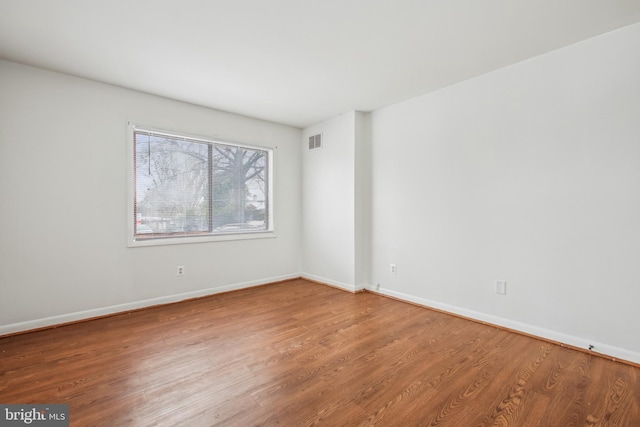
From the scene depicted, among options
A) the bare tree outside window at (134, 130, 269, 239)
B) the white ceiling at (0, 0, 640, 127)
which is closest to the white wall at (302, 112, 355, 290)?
the bare tree outside window at (134, 130, 269, 239)

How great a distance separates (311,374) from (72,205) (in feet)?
9.77

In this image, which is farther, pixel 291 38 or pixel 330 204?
pixel 330 204

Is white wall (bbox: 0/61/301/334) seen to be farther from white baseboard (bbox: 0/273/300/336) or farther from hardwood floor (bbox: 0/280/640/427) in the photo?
hardwood floor (bbox: 0/280/640/427)

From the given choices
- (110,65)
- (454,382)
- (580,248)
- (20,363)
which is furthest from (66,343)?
(580,248)

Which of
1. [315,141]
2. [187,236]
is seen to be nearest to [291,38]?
[315,141]

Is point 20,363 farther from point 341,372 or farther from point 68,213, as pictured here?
point 341,372

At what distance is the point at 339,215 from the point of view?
4371 mm

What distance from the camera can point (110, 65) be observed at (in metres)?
2.83

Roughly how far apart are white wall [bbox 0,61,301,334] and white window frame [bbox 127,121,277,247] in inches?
2.3

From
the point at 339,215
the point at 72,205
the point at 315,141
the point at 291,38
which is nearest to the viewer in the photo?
the point at 291,38

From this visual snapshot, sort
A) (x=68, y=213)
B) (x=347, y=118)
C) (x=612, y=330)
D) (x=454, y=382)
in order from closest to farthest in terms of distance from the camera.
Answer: (x=454, y=382)
(x=612, y=330)
(x=68, y=213)
(x=347, y=118)

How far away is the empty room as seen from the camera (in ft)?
6.36

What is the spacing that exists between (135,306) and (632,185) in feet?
16.0

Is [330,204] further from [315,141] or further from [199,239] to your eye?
[199,239]
